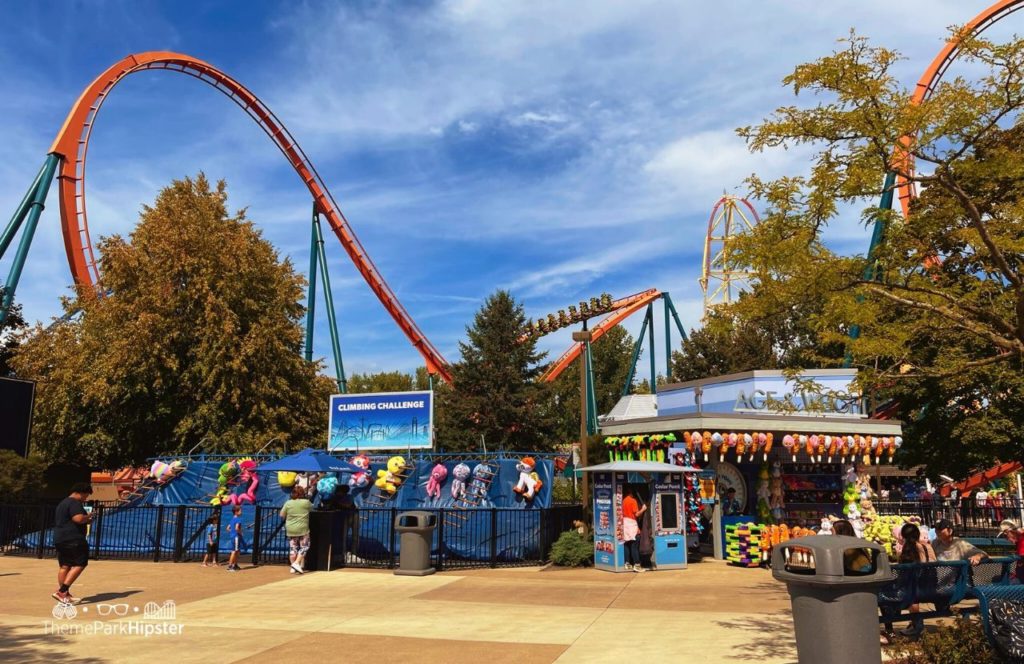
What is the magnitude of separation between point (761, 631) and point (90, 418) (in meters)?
27.8

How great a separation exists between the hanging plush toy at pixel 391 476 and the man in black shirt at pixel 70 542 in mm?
8384

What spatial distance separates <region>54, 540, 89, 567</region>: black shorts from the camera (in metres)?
10.2

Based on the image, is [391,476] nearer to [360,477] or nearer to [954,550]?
[360,477]

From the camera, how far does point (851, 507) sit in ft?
58.4

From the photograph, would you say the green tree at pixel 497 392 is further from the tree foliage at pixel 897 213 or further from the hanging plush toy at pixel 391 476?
the tree foliage at pixel 897 213

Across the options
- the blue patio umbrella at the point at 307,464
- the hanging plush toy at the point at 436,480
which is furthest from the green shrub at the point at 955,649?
the hanging plush toy at the point at 436,480

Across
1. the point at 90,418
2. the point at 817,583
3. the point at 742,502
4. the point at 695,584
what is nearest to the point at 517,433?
the point at 90,418

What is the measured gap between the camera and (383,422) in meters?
21.5

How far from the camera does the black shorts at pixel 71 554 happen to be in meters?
10.2

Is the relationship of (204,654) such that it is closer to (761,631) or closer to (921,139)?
(761,631)

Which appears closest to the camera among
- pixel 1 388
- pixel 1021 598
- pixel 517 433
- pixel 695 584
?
pixel 1021 598

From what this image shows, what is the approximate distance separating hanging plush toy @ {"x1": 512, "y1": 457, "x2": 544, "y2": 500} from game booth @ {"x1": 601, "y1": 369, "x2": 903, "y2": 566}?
2.17 metres

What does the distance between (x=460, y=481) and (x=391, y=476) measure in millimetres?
1839

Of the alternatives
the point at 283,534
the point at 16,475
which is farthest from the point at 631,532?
the point at 16,475
